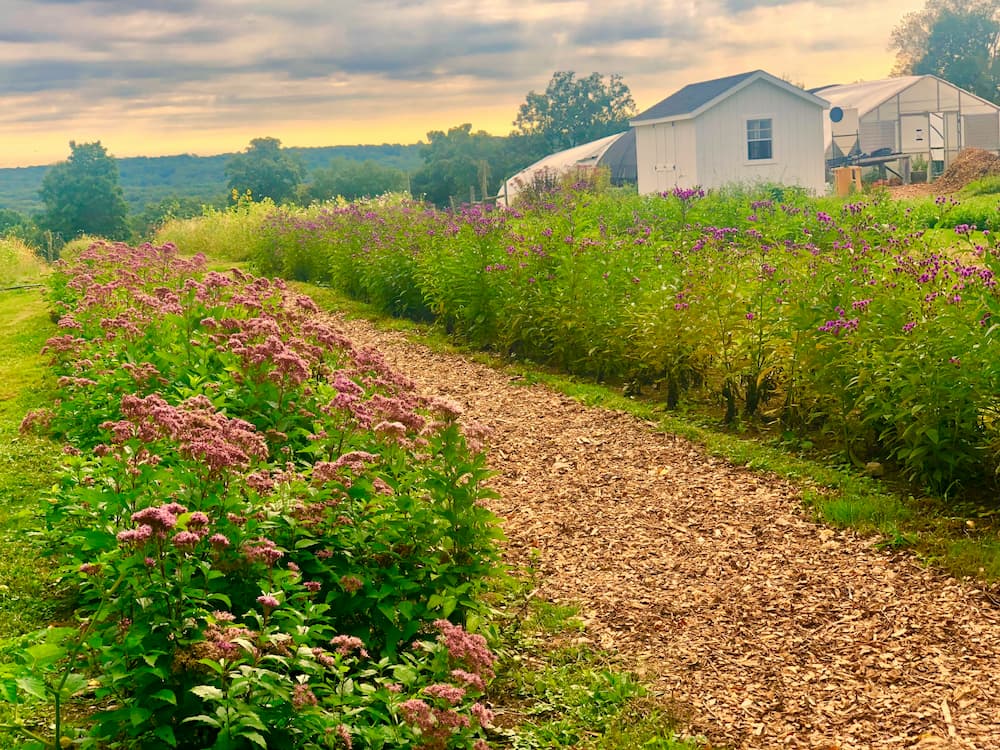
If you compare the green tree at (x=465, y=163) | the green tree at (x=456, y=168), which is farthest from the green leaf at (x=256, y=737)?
the green tree at (x=456, y=168)

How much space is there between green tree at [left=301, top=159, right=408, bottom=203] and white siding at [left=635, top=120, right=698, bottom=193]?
2150 centimetres

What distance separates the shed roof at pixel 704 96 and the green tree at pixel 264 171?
26.3 meters

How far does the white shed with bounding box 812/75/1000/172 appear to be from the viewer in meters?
32.9

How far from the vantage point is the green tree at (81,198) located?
48000 mm

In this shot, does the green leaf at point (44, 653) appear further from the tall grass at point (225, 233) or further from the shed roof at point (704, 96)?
the shed roof at point (704, 96)

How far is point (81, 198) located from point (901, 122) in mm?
36196

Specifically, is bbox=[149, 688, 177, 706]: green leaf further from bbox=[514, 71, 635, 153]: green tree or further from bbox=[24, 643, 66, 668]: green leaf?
bbox=[514, 71, 635, 153]: green tree

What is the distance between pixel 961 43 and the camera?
56.9 m

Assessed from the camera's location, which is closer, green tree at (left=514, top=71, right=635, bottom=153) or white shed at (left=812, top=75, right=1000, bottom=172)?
white shed at (left=812, top=75, right=1000, bottom=172)

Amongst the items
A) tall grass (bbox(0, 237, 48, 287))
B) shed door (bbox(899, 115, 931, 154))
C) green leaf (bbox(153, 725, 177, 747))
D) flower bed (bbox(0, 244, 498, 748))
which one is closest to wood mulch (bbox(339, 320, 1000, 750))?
flower bed (bbox(0, 244, 498, 748))

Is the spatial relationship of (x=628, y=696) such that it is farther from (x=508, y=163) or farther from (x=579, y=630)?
(x=508, y=163)

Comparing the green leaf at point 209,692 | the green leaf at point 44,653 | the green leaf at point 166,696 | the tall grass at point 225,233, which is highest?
the tall grass at point 225,233

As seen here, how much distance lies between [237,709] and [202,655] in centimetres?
22

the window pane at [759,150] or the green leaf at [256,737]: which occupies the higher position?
the window pane at [759,150]
